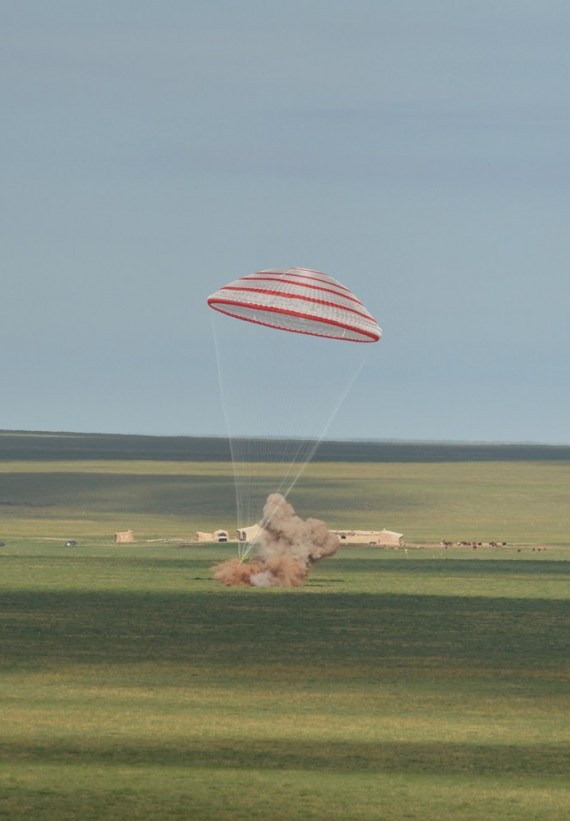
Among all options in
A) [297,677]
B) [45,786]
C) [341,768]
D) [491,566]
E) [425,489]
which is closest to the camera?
[45,786]

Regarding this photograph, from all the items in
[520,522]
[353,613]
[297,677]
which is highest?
[520,522]

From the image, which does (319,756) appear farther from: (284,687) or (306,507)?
(306,507)

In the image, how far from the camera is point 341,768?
1463 inches

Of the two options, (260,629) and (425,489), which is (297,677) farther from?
(425,489)

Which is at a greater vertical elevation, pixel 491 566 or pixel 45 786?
pixel 491 566

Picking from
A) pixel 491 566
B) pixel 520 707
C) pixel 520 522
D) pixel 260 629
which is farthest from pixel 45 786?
pixel 520 522

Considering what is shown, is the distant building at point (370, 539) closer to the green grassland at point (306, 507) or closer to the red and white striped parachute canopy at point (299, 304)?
the green grassland at point (306, 507)

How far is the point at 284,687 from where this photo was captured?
5078cm

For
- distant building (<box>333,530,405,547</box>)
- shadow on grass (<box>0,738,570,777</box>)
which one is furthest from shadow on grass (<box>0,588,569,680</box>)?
distant building (<box>333,530,405,547</box>)

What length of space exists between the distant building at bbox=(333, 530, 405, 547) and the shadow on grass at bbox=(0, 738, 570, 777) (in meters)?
82.6

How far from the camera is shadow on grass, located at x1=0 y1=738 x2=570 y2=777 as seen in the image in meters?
37.3

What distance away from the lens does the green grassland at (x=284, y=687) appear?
34312mm

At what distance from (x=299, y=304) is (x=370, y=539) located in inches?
2365

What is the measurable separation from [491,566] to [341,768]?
224 ft
